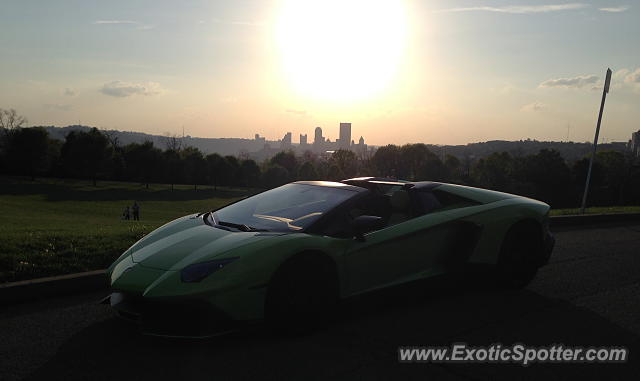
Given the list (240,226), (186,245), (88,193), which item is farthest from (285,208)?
(88,193)

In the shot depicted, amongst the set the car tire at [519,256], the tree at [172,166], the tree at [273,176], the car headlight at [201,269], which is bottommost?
the tree at [273,176]

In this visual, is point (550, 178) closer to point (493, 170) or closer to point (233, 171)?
point (493, 170)

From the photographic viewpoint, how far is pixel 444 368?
382 cm

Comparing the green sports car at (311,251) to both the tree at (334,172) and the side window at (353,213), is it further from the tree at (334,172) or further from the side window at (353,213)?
the tree at (334,172)

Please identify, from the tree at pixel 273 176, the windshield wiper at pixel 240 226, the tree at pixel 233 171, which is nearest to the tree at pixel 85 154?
the tree at pixel 233 171

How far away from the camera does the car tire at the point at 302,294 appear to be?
13.4 ft

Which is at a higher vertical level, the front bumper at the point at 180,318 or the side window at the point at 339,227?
the side window at the point at 339,227

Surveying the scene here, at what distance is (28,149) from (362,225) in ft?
256

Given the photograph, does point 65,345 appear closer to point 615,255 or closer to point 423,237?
point 423,237

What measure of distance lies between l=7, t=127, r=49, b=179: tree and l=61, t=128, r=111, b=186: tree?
11.1 ft

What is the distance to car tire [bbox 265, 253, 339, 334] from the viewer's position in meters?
4.08

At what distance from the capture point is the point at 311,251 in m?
4.30

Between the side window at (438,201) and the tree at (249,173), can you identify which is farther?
the tree at (249,173)

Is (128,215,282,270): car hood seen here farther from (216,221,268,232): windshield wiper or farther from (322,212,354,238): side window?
(322,212,354,238): side window
